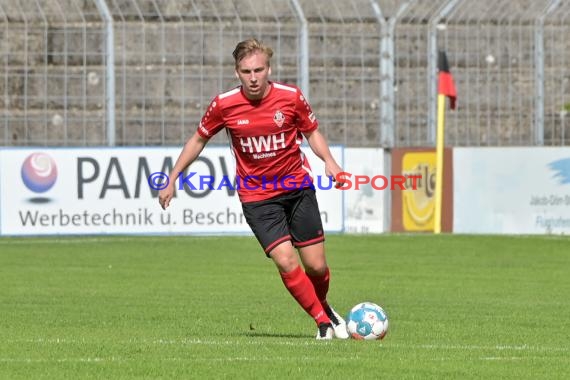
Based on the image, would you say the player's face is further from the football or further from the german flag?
the german flag

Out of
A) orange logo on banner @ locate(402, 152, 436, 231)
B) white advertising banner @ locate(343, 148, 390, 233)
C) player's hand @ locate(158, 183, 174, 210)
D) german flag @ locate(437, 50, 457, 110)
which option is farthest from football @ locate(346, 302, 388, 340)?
orange logo on banner @ locate(402, 152, 436, 231)

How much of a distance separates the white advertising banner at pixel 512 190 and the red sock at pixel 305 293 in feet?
55.2

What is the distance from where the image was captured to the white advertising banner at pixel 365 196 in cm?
2712

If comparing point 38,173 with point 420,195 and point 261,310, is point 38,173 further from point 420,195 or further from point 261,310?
point 261,310

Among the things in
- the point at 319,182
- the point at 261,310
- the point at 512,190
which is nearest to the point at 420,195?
the point at 512,190

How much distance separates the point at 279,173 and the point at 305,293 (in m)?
0.82

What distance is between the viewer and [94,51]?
26.8 m

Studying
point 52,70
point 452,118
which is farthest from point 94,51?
point 452,118

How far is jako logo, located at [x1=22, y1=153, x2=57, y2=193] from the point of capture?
2570cm

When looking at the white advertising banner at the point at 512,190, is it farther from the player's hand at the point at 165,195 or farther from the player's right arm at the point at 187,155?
the player's hand at the point at 165,195

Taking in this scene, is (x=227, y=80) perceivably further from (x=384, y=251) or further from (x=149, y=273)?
(x=149, y=273)

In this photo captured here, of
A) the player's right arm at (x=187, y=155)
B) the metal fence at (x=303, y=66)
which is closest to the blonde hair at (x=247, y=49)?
the player's right arm at (x=187, y=155)

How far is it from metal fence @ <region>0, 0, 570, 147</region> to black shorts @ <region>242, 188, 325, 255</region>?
16237 mm

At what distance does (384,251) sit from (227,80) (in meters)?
5.88
